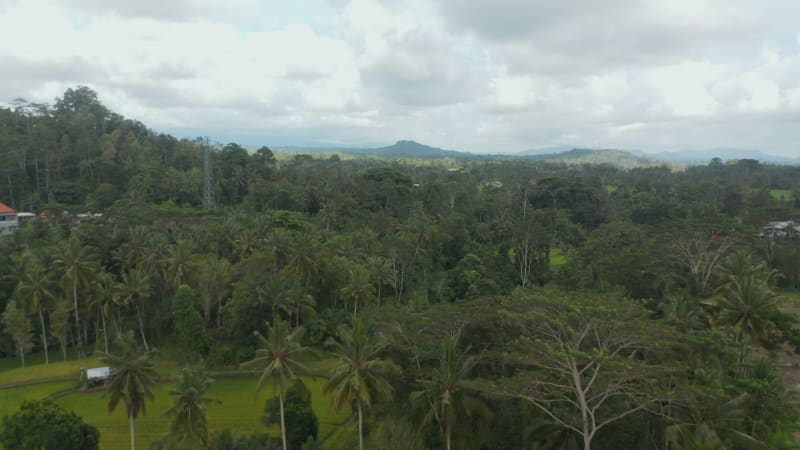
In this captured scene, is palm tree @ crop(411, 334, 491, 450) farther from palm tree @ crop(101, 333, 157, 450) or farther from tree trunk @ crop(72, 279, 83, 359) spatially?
tree trunk @ crop(72, 279, 83, 359)

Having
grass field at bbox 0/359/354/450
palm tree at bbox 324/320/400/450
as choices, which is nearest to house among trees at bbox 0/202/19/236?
grass field at bbox 0/359/354/450

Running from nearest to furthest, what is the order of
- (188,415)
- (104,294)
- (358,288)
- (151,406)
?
(188,415) → (151,406) → (104,294) → (358,288)

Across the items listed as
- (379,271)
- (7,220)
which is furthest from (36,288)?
(7,220)

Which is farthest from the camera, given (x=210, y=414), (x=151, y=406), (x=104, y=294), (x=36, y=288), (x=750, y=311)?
(x=36, y=288)

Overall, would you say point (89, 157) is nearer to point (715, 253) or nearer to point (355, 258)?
point (355, 258)

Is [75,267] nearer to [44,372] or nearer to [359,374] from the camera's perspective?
[44,372]

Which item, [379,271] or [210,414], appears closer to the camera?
[210,414]
